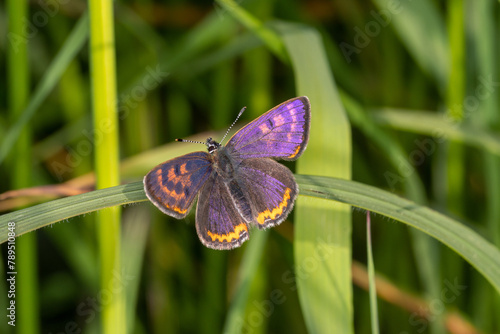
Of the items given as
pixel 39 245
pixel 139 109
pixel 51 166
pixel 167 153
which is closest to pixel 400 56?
pixel 139 109

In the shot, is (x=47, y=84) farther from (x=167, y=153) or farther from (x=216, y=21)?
(x=216, y=21)

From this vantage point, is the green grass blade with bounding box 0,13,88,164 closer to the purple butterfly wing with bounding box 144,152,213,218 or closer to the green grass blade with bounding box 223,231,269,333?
the purple butterfly wing with bounding box 144,152,213,218

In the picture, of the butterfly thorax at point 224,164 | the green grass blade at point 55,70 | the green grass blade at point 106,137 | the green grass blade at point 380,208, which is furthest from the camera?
the butterfly thorax at point 224,164

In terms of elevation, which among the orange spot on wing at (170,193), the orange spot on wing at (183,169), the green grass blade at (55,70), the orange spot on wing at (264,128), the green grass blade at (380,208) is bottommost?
Result: the green grass blade at (380,208)

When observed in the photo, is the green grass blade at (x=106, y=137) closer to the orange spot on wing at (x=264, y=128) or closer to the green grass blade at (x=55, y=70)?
the green grass blade at (x=55, y=70)

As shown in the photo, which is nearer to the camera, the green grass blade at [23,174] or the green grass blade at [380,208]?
the green grass blade at [380,208]

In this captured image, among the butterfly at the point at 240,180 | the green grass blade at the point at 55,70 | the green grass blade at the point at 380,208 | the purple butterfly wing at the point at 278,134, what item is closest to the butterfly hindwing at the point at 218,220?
the butterfly at the point at 240,180
